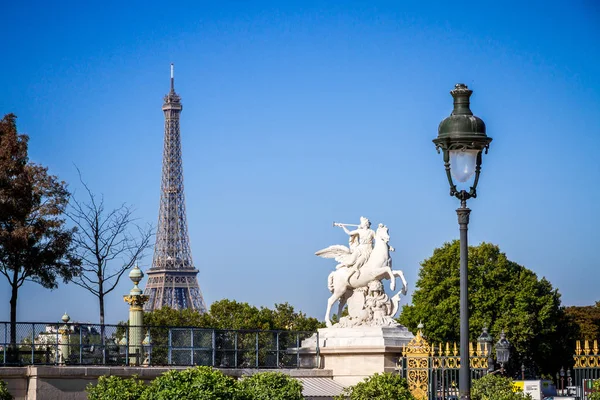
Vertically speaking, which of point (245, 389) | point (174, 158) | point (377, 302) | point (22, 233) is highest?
point (174, 158)

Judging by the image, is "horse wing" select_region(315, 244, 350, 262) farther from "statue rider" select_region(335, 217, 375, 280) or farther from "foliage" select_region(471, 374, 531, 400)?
"foliage" select_region(471, 374, 531, 400)

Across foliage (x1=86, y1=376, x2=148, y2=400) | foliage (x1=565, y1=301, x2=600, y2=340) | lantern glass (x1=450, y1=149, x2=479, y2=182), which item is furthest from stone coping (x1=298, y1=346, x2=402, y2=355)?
foliage (x1=565, y1=301, x2=600, y2=340)

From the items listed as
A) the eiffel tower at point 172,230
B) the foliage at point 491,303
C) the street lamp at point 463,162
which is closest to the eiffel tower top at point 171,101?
the eiffel tower at point 172,230

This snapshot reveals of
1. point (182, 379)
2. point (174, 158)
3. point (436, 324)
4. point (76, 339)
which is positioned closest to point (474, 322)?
point (436, 324)

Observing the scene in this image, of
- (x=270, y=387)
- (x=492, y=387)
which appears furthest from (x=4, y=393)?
(x=492, y=387)

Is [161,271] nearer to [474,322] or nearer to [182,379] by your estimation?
[474,322]

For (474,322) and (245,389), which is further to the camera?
(474,322)
